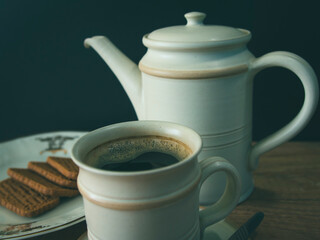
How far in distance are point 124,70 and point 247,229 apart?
1.06 ft

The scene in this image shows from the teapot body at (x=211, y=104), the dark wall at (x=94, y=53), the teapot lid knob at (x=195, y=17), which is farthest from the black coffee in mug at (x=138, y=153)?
the dark wall at (x=94, y=53)

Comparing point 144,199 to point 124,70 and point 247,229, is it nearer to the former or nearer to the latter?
point 247,229

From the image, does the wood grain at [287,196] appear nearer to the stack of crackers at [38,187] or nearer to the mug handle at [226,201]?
the mug handle at [226,201]

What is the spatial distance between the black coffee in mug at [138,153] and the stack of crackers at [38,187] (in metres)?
0.20

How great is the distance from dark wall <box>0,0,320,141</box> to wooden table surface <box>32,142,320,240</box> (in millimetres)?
154

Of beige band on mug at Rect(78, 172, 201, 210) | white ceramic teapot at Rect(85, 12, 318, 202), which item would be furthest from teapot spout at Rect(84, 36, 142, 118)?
beige band on mug at Rect(78, 172, 201, 210)

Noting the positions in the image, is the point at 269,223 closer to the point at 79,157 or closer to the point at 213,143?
the point at 213,143

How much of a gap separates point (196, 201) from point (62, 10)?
60 centimetres

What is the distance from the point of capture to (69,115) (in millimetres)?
906

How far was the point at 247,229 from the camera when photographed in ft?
1.54

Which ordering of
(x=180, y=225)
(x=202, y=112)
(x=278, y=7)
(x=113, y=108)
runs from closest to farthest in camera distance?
(x=180, y=225), (x=202, y=112), (x=278, y=7), (x=113, y=108)

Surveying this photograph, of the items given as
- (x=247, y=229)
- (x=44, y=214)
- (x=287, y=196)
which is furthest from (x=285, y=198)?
(x=44, y=214)

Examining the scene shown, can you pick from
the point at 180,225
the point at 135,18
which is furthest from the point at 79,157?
the point at 135,18

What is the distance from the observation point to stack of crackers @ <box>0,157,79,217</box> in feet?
1.85
